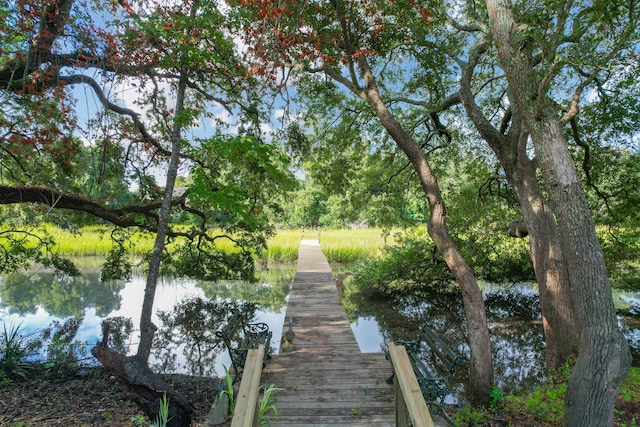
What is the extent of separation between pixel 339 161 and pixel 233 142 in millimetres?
4668

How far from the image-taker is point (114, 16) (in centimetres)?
488

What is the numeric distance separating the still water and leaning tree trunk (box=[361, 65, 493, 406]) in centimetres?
95

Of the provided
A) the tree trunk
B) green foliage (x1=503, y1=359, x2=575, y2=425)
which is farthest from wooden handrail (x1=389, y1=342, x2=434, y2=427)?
the tree trunk

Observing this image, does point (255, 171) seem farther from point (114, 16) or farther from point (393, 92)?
point (393, 92)

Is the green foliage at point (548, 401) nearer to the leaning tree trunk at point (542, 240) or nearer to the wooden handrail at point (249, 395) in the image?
the leaning tree trunk at point (542, 240)

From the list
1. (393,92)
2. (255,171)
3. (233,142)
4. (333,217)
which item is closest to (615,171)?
(393,92)

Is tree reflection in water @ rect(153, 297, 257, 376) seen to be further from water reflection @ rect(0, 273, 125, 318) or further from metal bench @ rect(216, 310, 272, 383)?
water reflection @ rect(0, 273, 125, 318)

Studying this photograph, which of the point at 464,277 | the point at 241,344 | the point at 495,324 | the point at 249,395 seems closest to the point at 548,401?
the point at 464,277

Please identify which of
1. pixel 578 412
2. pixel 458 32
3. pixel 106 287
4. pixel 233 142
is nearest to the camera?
pixel 578 412

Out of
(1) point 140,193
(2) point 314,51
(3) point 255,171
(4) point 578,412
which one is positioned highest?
(2) point 314,51

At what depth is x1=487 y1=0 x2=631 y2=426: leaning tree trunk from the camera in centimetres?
337

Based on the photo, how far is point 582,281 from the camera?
11.4 ft

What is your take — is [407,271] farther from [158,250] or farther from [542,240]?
[158,250]

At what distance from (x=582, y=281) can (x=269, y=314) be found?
8.31 metres
